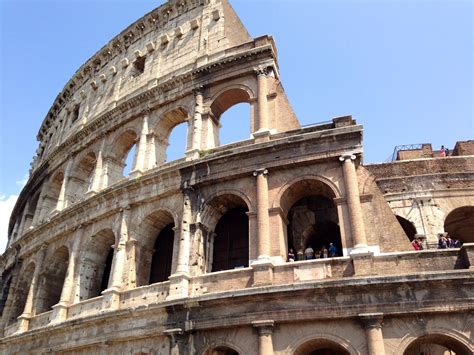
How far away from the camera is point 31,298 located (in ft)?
50.0

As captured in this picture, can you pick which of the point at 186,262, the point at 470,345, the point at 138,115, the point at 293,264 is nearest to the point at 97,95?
the point at 138,115

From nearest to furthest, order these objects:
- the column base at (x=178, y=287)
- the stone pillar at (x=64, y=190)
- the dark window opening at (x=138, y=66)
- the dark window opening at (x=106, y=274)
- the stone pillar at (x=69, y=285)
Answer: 1. the column base at (x=178, y=287)
2. the stone pillar at (x=69, y=285)
3. the dark window opening at (x=106, y=274)
4. the stone pillar at (x=64, y=190)
5. the dark window opening at (x=138, y=66)

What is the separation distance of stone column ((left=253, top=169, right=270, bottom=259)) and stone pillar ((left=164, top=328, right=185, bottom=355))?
8.56 ft

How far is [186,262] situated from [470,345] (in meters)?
6.60

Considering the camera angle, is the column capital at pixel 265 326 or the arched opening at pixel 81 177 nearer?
the column capital at pixel 265 326

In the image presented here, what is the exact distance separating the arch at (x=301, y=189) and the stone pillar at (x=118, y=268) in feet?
16.0

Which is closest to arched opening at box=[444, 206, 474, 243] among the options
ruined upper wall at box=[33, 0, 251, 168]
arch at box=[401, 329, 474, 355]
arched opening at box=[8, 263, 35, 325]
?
arch at box=[401, 329, 474, 355]

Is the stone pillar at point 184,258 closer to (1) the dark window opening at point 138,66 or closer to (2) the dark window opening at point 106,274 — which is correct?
(2) the dark window opening at point 106,274

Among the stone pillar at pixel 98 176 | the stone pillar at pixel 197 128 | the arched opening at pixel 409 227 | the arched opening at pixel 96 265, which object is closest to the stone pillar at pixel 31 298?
the arched opening at pixel 96 265

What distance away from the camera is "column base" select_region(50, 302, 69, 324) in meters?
13.1

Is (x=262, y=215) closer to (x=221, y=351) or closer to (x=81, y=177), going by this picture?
(x=221, y=351)

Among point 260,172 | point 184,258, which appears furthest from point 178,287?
point 260,172

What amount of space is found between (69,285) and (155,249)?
3079mm

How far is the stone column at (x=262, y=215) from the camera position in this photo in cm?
1042
